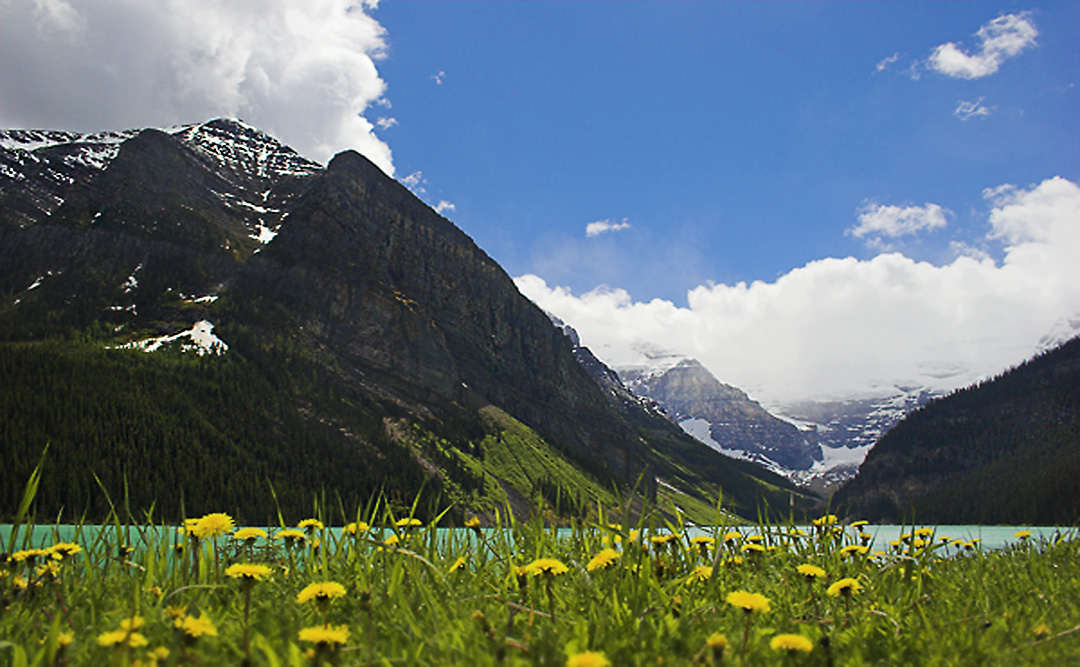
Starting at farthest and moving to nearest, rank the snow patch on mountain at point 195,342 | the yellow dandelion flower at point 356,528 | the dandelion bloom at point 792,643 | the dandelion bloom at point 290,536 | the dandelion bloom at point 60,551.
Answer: the snow patch on mountain at point 195,342, the yellow dandelion flower at point 356,528, the dandelion bloom at point 290,536, the dandelion bloom at point 60,551, the dandelion bloom at point 792,643

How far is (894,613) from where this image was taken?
3.29m

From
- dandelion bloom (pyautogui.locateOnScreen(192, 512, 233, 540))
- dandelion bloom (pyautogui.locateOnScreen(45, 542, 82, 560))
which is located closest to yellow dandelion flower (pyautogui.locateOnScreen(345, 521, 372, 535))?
dandelion bloom (pyautogui.locateOnScreen(192, 512, 233, 540))

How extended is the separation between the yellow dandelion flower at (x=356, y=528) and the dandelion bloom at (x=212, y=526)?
3.68 ft

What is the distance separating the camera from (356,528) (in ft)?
16.8

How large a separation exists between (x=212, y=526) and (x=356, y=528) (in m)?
1.28

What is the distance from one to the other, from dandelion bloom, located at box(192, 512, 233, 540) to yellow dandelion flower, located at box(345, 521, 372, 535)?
3.68 feet

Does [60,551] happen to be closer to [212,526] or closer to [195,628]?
[212,526]

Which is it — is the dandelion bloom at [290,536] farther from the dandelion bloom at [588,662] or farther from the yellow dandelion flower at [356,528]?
the dandelion bloom at [588,662]

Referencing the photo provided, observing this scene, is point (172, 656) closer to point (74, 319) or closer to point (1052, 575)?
point (1052, 575)

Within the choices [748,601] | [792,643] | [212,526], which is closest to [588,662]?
[792,643]

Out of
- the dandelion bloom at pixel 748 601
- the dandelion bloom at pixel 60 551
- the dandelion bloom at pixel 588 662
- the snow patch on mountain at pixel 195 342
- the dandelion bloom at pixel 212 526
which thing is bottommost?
the dandelion bloom at pixel 588 662

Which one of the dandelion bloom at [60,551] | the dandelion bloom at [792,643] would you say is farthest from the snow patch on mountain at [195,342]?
the dandelion bloom at [792,643]

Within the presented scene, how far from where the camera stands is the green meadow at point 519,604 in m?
2.30

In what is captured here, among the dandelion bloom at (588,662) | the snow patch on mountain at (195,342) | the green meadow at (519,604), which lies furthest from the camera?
the snow patch on mountain at (195,342)
